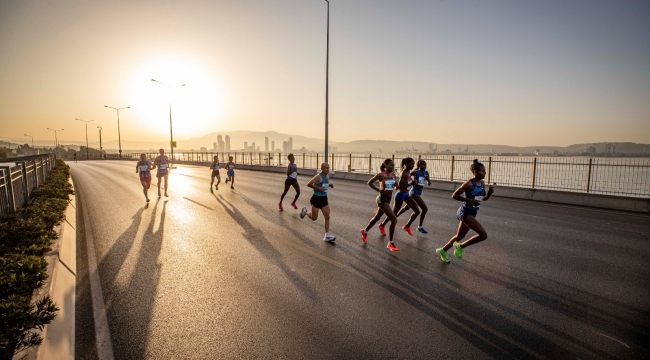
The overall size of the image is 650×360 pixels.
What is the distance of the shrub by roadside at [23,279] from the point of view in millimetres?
2746

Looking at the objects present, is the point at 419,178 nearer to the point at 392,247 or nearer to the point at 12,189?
the point at 392,247

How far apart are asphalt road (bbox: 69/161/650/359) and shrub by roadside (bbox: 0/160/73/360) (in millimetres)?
532

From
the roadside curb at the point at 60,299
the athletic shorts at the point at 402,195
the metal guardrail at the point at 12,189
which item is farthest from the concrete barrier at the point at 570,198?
the metal guardrail at the point at 12,189

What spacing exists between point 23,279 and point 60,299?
0.56m

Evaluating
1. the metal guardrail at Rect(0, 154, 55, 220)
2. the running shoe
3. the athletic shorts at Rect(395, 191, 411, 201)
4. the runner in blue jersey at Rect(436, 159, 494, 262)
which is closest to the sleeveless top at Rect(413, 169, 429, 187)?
the athletic shorts at Rect(395, 191, 411, 201)

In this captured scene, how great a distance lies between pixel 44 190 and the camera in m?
10.2

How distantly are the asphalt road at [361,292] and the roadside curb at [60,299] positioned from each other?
0.14 m

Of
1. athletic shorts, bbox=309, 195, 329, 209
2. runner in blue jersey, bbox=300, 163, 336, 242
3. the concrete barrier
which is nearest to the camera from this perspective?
runner in blue jersey, bbox=300, 163, 336, 242

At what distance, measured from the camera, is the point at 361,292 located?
457 centimetres

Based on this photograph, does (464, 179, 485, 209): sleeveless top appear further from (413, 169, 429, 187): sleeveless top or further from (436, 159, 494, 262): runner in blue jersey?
(413, 169, 429, 187): sleeveless top

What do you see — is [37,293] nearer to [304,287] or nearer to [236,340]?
[236,340]

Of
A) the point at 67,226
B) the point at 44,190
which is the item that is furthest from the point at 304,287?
the point at 44,190

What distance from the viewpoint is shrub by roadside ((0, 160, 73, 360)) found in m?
2.75

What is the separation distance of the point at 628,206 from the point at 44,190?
65.0 ft
